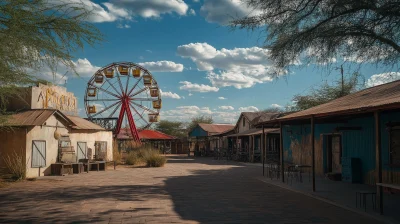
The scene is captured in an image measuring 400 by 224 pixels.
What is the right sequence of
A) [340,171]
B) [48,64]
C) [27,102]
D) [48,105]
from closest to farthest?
[48,64]
[340,171]
[27,102]
[48,105]

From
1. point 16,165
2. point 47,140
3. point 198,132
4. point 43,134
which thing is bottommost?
point 16,165

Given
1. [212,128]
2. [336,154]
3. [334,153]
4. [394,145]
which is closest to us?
[394,145]

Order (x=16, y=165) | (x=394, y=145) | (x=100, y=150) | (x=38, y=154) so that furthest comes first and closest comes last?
(x=100, y=150) → (x=38, y=154) → (x=16, y=165) → (x=394, y=145)

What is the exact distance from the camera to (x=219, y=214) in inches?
325

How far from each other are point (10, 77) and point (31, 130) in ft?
37.0

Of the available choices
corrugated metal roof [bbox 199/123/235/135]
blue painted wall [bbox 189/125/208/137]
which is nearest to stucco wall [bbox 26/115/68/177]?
blue painted wall [bbox 189/125/208/137]

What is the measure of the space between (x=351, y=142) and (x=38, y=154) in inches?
536

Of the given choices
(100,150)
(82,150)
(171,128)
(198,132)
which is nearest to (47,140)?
(82,150)

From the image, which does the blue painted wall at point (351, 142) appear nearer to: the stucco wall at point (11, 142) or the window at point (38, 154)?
the window at point (38, 154)

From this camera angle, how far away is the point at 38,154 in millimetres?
17859

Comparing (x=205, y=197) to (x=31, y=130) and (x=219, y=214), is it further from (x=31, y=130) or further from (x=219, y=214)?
(x=31, y=130)

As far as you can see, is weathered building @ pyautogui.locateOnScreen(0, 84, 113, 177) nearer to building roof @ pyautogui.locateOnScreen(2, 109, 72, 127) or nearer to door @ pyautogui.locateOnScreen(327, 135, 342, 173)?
building roof @ pyautogui.locateOnScreen(2, 109, 72, 127)

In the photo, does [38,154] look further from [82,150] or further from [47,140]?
[82,150]

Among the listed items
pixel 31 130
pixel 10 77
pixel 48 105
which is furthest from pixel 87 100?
pixel 10 77
